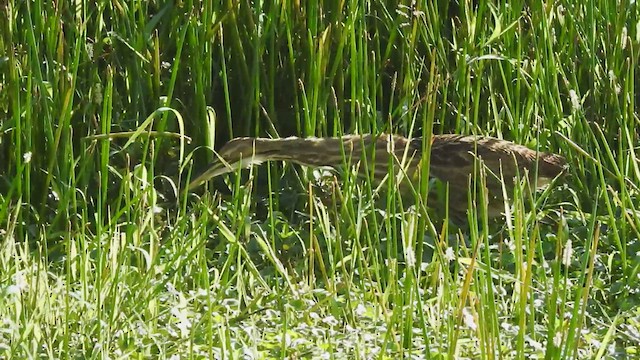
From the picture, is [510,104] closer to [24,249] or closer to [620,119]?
[620,119]

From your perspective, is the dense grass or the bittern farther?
the bittern

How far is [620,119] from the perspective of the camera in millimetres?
3598

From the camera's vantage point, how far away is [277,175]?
4.01 metres

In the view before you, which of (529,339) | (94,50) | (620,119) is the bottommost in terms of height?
(529,339)

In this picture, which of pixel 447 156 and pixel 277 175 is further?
pixel 277 175

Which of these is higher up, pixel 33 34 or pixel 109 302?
pixel 33 34

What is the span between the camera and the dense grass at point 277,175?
2.76 m

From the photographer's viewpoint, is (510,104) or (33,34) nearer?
(33,34)

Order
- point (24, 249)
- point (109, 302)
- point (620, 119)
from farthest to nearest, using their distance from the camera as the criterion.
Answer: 1. point (620, 119)
2. point (24, 249)
3. point (109, 302)

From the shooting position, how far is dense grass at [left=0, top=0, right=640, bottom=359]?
9.05 feet

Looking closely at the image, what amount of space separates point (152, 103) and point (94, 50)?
25cm

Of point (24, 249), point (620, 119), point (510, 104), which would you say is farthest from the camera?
point (510, 104)

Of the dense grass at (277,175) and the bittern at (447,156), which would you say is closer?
the dense grass at (277,175)

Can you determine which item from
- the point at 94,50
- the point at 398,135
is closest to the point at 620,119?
the point at 398,135
